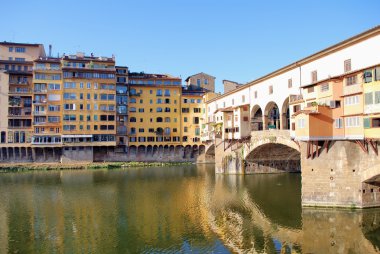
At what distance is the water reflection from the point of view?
933 inches

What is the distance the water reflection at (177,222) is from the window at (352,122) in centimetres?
732

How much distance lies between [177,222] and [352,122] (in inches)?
668

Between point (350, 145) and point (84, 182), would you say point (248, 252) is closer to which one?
point (350, 145)

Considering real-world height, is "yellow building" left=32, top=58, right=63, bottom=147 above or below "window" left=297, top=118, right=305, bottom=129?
above

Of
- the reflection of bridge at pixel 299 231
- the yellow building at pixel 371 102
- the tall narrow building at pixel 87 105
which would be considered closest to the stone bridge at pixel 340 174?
the reflection of bridge at pixel 299 231

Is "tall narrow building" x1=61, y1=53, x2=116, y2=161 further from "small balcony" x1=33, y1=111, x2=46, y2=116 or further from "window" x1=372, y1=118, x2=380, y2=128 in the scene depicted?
"window" x1=372, y1=118, x2=380, y2=128

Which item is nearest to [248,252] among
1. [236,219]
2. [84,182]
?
[236,219]

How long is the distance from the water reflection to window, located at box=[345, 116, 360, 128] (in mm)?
7325

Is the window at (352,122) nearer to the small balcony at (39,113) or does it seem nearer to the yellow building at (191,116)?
the yellow building at (191,116)

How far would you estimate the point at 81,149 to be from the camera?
3275 inches

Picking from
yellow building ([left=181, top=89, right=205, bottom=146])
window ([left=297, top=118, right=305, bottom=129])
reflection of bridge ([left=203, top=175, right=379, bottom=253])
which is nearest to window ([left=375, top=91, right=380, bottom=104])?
window ([left=297, top=118, right=305, bottom=129])

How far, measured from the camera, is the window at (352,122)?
28.2m

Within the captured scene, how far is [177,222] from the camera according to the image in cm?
2984

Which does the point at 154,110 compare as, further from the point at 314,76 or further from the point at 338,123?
the point at 338,123
